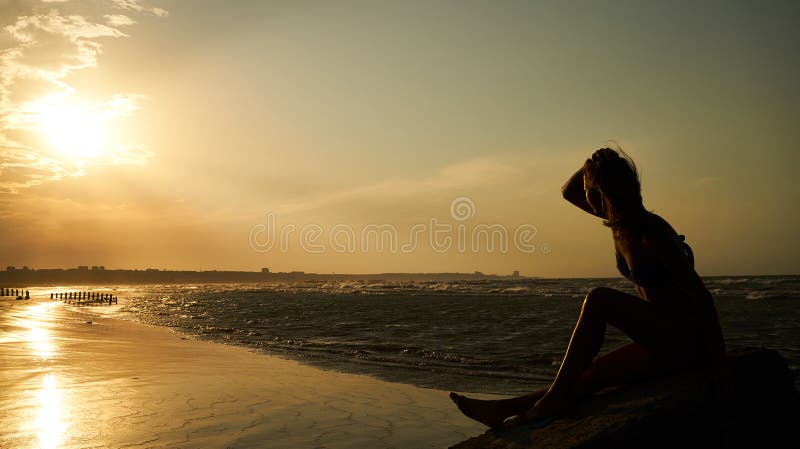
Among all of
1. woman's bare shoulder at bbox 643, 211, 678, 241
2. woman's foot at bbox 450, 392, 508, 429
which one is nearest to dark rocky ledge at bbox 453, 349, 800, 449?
woman's foot at bbox 450, 392, 508, 429

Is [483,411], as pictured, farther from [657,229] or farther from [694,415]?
[657,229]

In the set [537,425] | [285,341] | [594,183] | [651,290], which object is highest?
[594,183]

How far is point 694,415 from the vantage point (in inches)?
123

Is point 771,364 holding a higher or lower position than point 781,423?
higher

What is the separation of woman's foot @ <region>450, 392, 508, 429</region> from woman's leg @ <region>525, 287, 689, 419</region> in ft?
0.85

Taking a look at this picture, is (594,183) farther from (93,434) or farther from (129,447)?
(93,434)

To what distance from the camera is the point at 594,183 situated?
3428 mm

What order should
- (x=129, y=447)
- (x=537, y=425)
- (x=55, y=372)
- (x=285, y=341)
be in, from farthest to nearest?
(x=285, y=341) → (x=55, y=372) → (x=129, y=447) → (x=537, y=425)

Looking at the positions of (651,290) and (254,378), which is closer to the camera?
(651,290)

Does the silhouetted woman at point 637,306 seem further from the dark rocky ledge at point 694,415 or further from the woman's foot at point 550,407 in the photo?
the dark rocky ledge at point 694,415

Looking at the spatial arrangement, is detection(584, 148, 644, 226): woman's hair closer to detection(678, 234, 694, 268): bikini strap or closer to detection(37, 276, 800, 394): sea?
detection(678, 234, 694, 268): bikini strap

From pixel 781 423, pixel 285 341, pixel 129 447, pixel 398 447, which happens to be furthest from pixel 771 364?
pixel 285 341

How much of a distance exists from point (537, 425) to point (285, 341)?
13748 mm

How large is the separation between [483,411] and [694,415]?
4.37 feet
